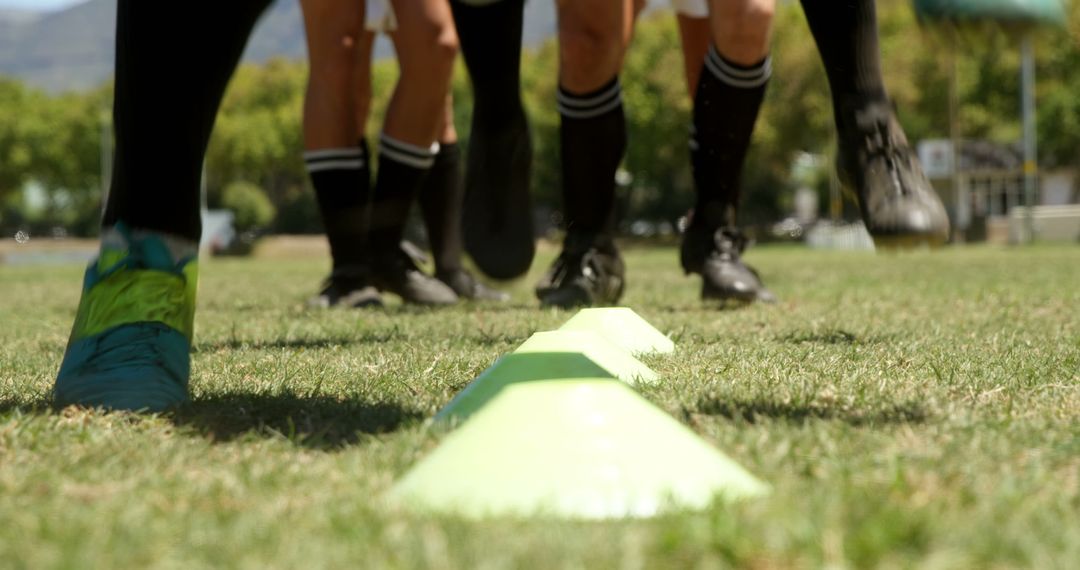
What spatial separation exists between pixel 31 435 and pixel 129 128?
66cm

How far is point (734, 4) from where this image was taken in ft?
14.5

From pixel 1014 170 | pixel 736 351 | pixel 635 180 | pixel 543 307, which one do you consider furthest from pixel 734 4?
pixel 1014 170

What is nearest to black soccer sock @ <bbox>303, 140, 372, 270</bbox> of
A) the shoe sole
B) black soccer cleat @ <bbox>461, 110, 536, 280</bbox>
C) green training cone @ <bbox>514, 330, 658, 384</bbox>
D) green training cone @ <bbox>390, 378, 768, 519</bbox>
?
black soccer cleat @ <bbox>461, 110, 536, 280</bbox>

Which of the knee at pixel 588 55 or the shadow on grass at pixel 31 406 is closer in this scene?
the shadow on grass at pixel 31 406

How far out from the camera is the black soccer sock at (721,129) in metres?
4.67

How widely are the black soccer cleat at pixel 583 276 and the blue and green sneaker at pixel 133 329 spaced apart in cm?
246

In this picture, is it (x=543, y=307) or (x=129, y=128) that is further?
(x=543, y=307)

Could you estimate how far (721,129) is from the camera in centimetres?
478

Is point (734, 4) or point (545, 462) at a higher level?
point (734, 4)

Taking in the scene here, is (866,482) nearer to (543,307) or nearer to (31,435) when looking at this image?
(31,435)

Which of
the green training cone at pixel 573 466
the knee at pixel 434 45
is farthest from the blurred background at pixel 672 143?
the green training cone at pixel 573 466

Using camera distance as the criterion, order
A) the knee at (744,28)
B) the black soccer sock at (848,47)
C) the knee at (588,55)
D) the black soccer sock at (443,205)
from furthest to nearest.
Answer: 1. the black soccer sock at (443,205)
2. the knee at (588,55)
3. the knee at (744,28)
4. the black soccer sock at (848,47)

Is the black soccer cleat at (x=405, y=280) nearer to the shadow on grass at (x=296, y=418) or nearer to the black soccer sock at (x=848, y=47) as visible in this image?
the black soccer sock at (x=848, y=47)

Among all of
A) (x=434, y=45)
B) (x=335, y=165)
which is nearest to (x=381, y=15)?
(x=434, y=45)
